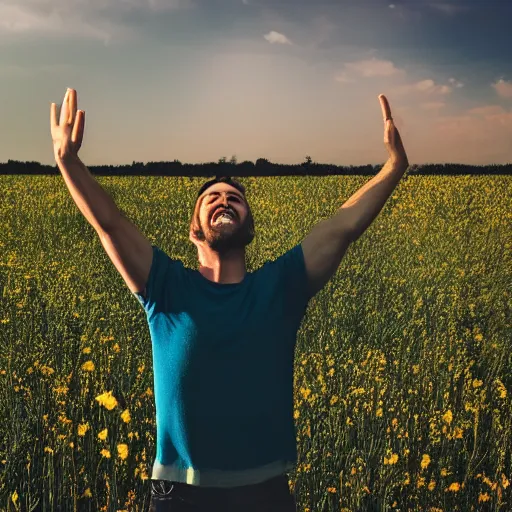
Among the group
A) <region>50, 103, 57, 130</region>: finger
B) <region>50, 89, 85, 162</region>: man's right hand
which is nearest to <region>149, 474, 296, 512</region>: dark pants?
<region>50, 89, 85, 162</region>: man's right hand

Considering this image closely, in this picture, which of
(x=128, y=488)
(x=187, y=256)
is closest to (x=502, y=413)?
(x=128, y=488)

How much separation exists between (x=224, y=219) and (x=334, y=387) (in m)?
2.78

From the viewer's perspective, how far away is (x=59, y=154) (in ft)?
7.15

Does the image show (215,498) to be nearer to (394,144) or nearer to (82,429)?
(394,144)

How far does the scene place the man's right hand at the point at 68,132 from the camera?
2170 millimetres

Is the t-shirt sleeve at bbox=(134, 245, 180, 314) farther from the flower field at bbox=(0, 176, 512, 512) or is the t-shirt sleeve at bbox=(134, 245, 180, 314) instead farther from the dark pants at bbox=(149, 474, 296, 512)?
the flower field at bbox=(0, 176, 512, 512)

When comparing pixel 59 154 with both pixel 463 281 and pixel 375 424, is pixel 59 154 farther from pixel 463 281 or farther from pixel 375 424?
pixel 463 281

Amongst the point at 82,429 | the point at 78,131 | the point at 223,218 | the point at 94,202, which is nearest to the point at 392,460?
the point at 82,429

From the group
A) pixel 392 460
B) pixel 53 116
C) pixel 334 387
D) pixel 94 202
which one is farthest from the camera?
pixel 334 387

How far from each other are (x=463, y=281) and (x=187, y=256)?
411 cm

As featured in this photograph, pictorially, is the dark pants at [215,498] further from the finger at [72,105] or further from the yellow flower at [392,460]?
the yellow flower at [392,460]

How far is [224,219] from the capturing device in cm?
236

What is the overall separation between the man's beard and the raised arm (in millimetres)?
203

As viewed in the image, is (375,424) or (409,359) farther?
(409,359)
